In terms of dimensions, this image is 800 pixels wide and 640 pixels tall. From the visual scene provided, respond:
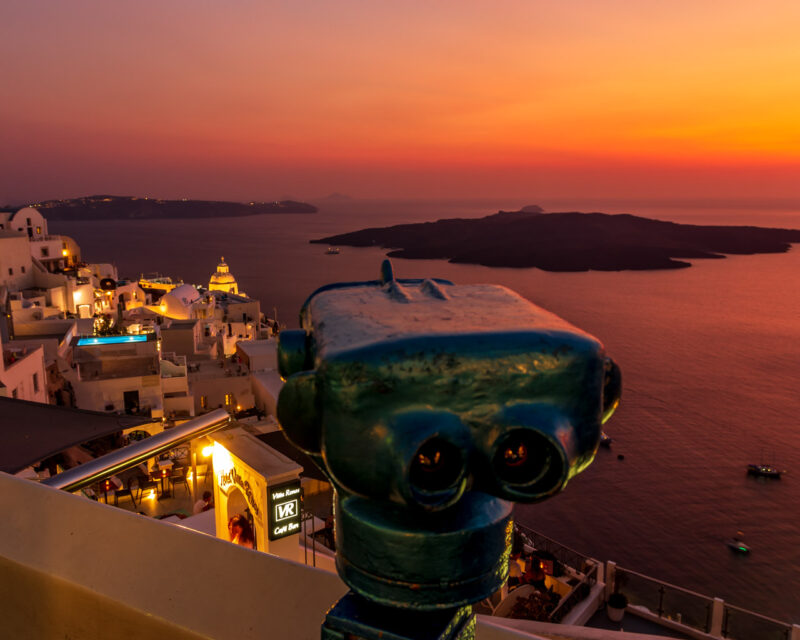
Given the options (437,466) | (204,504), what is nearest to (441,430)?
(437,466)

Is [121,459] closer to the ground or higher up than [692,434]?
higher up

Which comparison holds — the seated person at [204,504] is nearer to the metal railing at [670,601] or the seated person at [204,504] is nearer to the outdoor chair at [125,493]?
the outdoor chair at [125,493]

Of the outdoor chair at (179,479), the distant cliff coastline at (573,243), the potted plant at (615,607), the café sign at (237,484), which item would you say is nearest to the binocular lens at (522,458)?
the café sign at (237,484)

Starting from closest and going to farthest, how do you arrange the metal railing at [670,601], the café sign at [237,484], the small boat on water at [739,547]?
1. the café sign at [237,484]
2. the metal railing at [670,601]
3. the small boat on water at [739,547]

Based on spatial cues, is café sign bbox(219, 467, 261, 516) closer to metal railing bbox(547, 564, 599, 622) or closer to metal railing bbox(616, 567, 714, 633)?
metal railing bbox(547, 564, 599, 622)

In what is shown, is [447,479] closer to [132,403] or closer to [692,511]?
[132,403]

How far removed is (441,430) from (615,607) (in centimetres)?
1359

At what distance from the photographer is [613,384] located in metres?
1.10

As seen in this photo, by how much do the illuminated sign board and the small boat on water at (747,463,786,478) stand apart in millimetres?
30230

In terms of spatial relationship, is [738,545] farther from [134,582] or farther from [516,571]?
[134,582]

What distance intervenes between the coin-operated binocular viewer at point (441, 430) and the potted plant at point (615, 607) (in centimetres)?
1324

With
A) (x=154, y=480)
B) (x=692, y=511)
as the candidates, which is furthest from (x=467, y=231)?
(x=154, y=480)

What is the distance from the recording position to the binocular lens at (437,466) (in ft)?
3.05

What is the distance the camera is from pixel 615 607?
40.7 feet
